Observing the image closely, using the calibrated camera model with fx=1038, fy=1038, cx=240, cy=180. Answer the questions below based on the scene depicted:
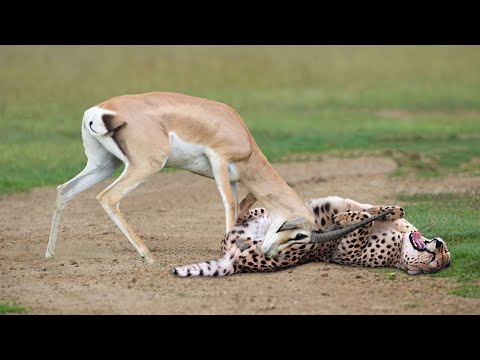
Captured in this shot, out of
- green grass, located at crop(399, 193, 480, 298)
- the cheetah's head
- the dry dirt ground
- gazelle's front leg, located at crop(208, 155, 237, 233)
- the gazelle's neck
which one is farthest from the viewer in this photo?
gazelle's front leg, located at crop(208, 155, 237, 233)

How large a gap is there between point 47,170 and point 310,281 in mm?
6636

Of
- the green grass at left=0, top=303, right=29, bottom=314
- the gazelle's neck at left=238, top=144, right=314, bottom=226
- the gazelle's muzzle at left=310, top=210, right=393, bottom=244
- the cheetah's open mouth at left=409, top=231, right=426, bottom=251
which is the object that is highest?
the gazelle's neck at left=238, top=144, right=314, bottom=226

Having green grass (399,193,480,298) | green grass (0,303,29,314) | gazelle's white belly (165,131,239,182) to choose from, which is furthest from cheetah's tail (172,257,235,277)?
green grass (399,193,480,298)

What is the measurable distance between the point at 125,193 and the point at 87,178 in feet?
2.07

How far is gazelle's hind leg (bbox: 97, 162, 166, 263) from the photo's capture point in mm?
8828

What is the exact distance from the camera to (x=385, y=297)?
25.3ft

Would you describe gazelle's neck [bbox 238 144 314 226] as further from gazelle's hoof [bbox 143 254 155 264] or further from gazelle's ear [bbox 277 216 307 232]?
gazelle's hoof [bbox 143 254 155 264]

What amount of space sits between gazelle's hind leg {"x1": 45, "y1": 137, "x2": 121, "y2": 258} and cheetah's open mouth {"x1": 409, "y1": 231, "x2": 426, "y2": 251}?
8.88 feet

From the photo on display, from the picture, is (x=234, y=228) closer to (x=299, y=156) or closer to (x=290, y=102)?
(x=299, y=156)

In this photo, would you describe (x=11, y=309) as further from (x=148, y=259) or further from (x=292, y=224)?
(x=292, y=224)

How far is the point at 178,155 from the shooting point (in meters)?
9.19

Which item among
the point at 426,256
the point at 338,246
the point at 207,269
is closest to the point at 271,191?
the point at 338,246

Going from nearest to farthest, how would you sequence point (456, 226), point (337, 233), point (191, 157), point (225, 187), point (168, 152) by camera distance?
point (337, 233) → point (168, 152) → point (225, 187) → point (191, 157) → point (456, 226)

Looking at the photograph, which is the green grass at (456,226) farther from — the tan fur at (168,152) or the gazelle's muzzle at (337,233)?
the tan fur at (168,152)
